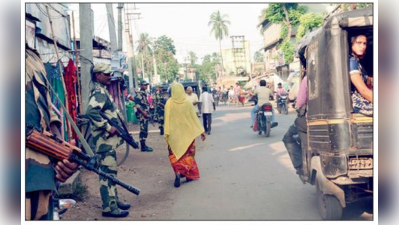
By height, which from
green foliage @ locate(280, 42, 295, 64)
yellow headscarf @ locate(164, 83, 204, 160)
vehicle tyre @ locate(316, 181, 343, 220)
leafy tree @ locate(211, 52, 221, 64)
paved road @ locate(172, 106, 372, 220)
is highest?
leafy tree @ locate(211, 52, 221, 64)

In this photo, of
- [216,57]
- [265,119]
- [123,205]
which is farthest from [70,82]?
[216,57]

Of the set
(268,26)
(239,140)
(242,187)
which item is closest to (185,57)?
(268,26)

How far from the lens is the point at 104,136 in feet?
17.9

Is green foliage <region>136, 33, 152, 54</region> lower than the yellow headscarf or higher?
higher

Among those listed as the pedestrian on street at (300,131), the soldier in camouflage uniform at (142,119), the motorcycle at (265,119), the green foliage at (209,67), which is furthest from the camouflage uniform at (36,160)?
the green foliage at (209,67)

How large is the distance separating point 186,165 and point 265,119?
5.71m

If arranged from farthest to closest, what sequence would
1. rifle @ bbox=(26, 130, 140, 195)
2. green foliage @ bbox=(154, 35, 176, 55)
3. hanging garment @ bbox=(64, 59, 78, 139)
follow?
green foliage @ bbox=(154, 35, 176, 55) < hanging garment @ bbox=(64, 59, 78, 139) < rifle @ bbox=(26, 130, 140, 195)

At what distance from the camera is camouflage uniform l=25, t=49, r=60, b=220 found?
11.0ft

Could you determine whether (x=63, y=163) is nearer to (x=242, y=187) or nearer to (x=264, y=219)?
(x=264, y=219)

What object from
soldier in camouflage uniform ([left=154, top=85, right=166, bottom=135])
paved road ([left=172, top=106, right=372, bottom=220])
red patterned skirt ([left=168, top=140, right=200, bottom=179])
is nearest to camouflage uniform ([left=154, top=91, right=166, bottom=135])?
soldier in camouflage uniform ([left=154, top=85, right=166, bottom=135])

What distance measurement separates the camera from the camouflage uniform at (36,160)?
3338 mm

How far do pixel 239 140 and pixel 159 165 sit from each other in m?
3.69

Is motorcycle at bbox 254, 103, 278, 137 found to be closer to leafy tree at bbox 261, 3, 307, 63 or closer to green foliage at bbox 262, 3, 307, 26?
leafy tree at bbox 261, 3, 307, 63

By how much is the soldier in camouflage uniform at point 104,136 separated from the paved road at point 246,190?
791 millimetres
